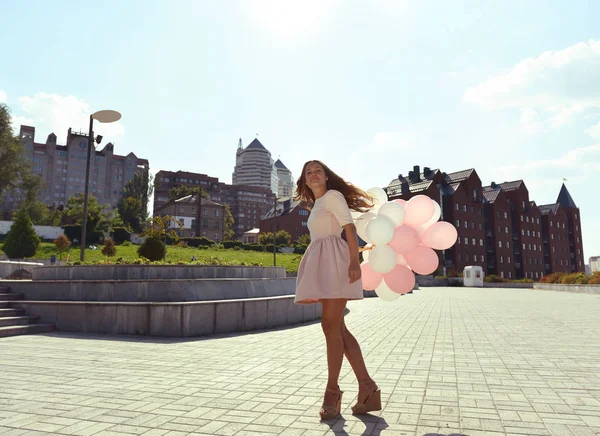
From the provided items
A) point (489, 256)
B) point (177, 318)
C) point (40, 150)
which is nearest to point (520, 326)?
point (177, 318)

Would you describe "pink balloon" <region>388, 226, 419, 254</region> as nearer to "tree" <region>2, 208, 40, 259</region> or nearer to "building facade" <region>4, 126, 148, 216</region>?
"tree" <region>2, 208, 40, 259</region>

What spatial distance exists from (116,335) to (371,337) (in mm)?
5584

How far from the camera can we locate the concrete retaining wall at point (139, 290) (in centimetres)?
959

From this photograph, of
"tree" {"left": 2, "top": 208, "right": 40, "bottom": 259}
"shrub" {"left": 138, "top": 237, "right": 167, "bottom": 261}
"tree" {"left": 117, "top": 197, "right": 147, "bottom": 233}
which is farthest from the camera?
"tree" {"left": 117, "top": 197, "right": 147, "bottom": 233}

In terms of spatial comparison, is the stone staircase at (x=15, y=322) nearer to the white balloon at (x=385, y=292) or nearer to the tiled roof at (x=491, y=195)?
the white balloon at (x=385, y=292)

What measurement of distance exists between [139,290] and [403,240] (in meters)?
7.38

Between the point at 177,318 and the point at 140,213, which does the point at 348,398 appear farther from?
the point at 140,213

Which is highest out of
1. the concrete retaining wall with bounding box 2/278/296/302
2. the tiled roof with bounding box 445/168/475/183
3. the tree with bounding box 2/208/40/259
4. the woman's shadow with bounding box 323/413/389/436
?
the tiled roof with bounding box 445/168/475/183

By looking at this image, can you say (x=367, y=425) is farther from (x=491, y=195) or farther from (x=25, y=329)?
(x=491, y=195)

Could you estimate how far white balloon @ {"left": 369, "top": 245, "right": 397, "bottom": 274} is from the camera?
4.20 metres

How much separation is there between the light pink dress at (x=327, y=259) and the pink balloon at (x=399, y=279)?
2.65ft

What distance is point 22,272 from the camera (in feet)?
46.2

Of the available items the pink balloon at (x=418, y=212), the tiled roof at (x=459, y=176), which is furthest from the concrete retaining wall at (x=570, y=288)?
the pink balloon at (x=418, y=212)

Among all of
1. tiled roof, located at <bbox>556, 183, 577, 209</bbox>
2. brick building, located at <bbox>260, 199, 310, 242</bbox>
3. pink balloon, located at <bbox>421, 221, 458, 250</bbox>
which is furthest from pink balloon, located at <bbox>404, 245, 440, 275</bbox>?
tiled roof, located at <bbox>556, 183, 577, 209</bbox>
